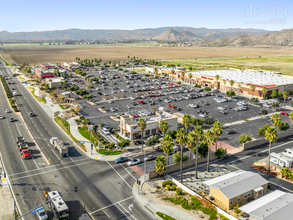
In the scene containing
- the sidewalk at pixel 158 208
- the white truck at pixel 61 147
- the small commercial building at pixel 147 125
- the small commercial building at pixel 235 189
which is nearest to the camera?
the sidewalk at pixel 158 208

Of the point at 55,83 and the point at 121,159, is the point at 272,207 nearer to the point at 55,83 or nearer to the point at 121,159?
the point at 121,159

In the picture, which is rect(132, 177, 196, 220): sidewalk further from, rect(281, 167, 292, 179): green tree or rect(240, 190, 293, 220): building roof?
rect(281, 167, 292, 179): green tree

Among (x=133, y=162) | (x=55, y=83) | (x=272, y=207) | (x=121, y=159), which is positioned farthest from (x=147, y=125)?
(x=55, y=83)

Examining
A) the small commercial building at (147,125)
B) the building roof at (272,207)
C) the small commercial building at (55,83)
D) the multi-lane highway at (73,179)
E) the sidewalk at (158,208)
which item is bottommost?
the sidewalk at (158,208)

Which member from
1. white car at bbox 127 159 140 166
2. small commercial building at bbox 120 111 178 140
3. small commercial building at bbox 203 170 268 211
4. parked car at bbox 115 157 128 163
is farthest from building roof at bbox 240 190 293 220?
small commercial building at bbox 120 111 178 140

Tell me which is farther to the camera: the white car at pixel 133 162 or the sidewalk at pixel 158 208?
the white car at pixel 133 162

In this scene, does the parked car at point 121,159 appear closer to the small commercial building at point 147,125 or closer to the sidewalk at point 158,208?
the sidewalk at point 158,208

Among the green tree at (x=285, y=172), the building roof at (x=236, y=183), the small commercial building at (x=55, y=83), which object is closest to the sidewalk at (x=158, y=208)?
the building roof at (x=236, y=183)

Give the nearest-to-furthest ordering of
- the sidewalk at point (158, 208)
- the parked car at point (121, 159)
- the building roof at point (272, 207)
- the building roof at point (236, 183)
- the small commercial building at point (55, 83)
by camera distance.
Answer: the building roof at point (272, 207)
the sidewalk at point (158, 208)
the building roof at point (236, 183)
the parked car at point (121, 159)
the small commercial building at point (55, 83)
